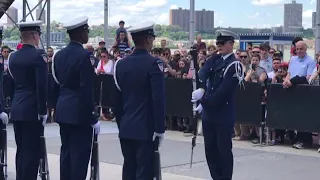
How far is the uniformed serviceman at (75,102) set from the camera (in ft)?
22.3

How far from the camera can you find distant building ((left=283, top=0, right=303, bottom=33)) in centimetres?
2238

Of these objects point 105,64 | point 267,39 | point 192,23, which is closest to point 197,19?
point 267,39

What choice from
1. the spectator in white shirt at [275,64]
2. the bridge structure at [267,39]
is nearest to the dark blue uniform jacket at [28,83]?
the spectator in white shirt at [275,64]

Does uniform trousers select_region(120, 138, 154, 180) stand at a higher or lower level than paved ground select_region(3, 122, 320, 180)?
higher

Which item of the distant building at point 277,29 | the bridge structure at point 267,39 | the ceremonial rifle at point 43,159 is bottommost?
the ceremonial rifle at point 43,159

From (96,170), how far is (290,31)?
754 inches

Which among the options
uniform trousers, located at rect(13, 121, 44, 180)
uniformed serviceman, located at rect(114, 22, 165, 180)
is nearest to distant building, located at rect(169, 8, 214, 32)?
uniform trousers, located at rect(13, 121, 44, 180)

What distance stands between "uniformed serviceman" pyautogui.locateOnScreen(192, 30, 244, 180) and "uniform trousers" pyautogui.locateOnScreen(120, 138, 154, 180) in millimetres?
1171

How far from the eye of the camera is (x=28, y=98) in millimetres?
7547

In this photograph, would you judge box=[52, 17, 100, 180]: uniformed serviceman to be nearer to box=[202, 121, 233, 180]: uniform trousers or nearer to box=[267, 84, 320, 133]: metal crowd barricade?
box=[202, 121, 233, 180]: uniform trousers

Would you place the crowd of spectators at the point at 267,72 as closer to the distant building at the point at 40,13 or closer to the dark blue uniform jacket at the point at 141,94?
the dark blue uniform jacket at the point at 141,94

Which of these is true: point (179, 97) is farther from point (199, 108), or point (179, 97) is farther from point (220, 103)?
point (220, 103)

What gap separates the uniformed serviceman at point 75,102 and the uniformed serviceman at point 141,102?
1.31 feet

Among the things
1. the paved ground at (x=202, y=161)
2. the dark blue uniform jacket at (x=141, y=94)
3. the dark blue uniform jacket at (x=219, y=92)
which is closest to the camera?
the dark blue uniform jacket at (x=141, y=94)
